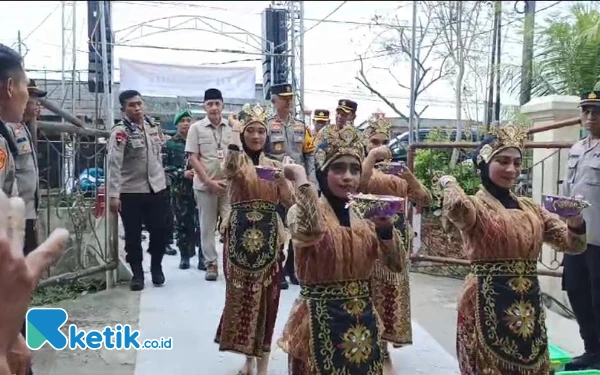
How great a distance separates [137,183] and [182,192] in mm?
1469

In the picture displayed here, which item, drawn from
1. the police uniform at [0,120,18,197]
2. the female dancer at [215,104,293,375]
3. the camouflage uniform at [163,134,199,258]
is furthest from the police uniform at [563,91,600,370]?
the camouflage uniform at [163,134,199,258]

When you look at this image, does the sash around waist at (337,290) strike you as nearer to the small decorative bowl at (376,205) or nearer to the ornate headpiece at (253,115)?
the small decorative bowl at (376,205)

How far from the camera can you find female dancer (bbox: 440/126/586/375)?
2914 mm

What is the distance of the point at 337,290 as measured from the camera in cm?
270

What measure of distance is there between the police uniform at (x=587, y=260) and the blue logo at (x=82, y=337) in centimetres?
254

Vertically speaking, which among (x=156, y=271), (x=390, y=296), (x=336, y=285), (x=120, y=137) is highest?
(x=120, y=137)

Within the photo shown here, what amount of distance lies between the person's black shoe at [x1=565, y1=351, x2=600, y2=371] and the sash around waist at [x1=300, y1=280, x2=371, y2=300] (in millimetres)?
1925

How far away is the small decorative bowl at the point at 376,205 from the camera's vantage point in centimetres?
247

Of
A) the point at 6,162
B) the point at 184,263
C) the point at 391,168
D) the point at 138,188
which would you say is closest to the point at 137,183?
the point at 138,188

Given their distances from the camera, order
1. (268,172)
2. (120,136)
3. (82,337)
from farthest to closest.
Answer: (120,136) → (82,337) → (268,172)

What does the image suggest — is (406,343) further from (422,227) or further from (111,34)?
(111,34)

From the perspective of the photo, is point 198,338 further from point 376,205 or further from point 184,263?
point 376,205

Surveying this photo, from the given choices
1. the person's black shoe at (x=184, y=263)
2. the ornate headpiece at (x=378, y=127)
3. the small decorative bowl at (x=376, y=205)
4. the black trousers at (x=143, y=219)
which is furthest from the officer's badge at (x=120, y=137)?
the small decorative bowl at (x=376, y=205)

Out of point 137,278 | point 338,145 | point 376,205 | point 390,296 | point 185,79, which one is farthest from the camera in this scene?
point 185,79
